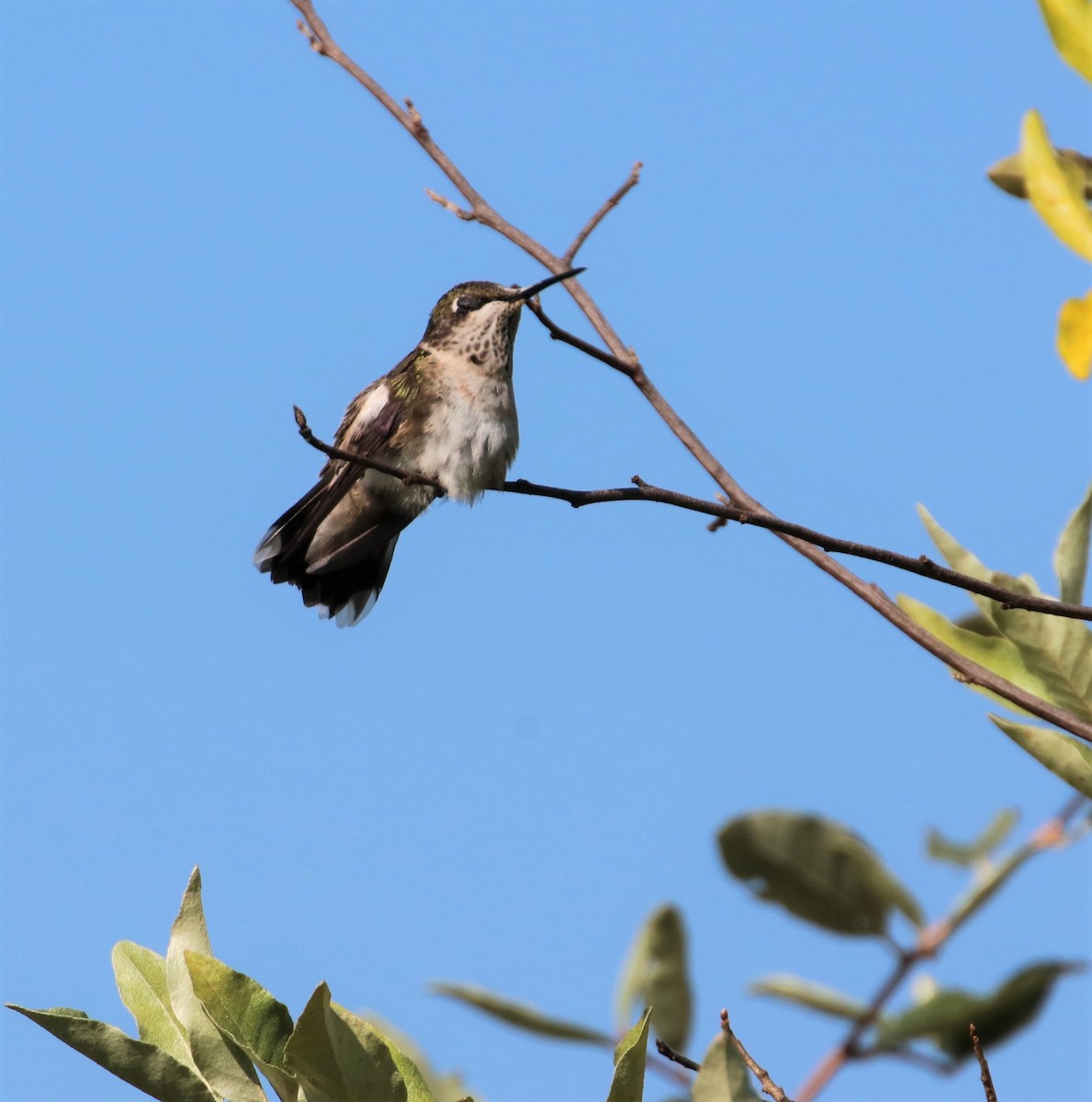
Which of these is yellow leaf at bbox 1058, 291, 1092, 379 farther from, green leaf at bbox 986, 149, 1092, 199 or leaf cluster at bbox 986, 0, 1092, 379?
green leaf at bbox 986, 149, 1092, 199

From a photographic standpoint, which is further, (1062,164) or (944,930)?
(944,930)

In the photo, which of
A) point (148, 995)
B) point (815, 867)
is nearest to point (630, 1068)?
point (148, 995)

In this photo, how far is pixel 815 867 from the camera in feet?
13.7

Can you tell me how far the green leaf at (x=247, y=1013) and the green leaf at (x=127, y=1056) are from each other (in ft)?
0.30

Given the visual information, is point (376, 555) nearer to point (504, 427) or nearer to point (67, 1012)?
point (504, 427)

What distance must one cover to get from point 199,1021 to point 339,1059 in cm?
27

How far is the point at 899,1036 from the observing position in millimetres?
3908

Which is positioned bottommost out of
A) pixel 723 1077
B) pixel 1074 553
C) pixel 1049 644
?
pixel 723 1077

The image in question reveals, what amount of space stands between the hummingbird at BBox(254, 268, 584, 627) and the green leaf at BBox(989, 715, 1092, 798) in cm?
272

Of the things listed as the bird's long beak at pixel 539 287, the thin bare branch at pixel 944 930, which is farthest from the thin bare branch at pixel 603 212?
the thin bare branch at pixel 944 930

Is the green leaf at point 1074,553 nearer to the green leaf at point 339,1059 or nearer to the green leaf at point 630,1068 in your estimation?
the green leaf at point 630,1068

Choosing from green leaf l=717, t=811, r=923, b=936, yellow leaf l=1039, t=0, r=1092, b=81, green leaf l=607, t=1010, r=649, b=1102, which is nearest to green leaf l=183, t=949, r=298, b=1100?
green leaf l=607, t=1010, r=649, b=1102

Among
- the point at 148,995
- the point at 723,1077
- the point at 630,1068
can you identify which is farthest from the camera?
the point at 148,995

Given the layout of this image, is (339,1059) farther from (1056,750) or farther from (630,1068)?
(1056,750)
